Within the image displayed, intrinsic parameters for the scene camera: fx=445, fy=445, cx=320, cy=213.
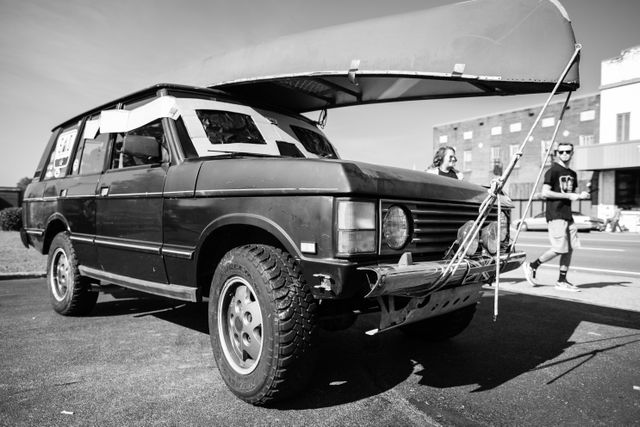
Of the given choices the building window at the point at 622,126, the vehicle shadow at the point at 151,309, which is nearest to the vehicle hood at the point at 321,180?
the vehicle shadow at the point at 151,309

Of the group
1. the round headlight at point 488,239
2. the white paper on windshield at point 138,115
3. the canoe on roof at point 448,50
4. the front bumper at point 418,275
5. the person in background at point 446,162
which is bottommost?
the front bumper at point 418,275

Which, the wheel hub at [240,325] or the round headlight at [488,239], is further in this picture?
the round headlight at [488,239]

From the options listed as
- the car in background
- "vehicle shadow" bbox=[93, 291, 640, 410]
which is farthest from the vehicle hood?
the car in background

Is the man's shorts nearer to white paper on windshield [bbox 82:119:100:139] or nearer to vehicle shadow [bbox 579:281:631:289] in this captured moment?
vehicle shadow [bbox 579:281:631:289]

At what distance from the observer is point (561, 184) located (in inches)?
237

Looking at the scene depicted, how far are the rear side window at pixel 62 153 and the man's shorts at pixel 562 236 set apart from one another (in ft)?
20.0

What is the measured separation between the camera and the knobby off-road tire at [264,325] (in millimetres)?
2322

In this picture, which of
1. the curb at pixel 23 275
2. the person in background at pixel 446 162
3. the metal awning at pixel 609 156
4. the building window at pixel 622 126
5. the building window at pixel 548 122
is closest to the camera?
the person in background at pixel 446 162

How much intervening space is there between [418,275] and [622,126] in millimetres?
31489

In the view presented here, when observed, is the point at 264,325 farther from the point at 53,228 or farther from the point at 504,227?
the point at 53,228

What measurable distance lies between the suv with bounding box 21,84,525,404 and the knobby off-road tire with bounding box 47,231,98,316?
0.07 feet

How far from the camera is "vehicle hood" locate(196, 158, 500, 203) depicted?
2.29m

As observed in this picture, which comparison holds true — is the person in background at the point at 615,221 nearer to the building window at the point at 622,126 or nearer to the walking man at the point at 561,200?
the building window at the point at 622,126

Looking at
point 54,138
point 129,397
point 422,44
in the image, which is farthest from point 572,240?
point 54,138
